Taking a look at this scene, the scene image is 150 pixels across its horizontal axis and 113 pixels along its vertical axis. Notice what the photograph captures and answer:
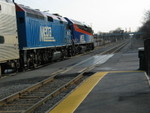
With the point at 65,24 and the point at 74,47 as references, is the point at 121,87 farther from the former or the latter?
the point at 74,47

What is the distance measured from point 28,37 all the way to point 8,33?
2.93 metres

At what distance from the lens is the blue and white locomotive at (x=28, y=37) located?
16.3m

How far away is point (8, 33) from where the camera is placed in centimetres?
1652

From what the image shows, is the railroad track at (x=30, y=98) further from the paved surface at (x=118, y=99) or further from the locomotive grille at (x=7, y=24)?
the locomotive grille at (x=7, y=24)

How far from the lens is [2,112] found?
8.35 m

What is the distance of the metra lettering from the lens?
2225 cm

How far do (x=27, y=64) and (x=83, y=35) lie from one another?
2017cm

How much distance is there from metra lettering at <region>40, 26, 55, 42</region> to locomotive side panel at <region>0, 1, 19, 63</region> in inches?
189

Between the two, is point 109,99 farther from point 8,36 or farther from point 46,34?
point 46,34

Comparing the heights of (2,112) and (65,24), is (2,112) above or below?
below

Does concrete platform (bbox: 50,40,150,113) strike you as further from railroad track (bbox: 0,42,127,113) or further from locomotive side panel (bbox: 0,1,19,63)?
locomotive side panel (bbox: 0,1,19,63)

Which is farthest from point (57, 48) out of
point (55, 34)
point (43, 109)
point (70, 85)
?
point (43, 109)

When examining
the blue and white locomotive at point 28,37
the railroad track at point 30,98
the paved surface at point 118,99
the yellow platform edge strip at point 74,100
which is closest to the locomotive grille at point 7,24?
the blue and white locomotive at point 28,37

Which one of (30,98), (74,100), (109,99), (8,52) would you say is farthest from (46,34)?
(109,99)
